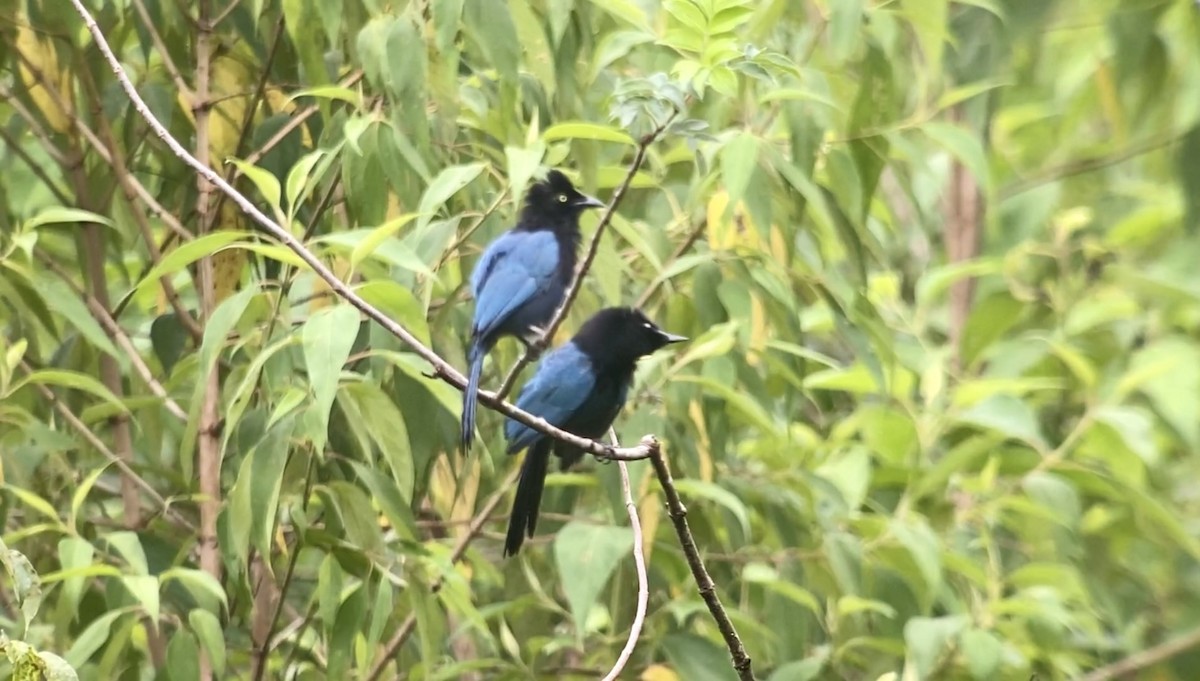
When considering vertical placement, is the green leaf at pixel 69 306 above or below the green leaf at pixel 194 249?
below

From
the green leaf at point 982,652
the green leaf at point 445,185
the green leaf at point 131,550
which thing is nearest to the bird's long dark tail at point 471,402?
the green leaf at point 445,185

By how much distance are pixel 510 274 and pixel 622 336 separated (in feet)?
1.52

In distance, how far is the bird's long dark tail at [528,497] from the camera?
11.6 feet

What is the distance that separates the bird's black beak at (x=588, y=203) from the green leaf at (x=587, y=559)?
89 centimetres

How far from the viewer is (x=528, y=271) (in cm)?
418

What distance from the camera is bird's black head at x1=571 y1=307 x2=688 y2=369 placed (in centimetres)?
365

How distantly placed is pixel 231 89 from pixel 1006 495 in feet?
7.77

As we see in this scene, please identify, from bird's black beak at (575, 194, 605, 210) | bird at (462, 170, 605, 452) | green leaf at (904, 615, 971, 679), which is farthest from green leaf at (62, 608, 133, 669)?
green leaf at (904, 615, 971, 679)

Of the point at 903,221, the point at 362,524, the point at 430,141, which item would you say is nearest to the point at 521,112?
the point at 430,141

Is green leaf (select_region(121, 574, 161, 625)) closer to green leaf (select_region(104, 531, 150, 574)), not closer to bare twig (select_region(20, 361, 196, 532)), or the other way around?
green leaf (select_region(104, 531, 150, 574))

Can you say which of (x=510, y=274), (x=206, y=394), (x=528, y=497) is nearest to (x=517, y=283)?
(x=510, y=274)

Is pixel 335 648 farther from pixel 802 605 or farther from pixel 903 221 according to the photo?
pixel 903 221

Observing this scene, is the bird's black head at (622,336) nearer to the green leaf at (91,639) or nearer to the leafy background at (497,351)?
the leafy background at (497,351)

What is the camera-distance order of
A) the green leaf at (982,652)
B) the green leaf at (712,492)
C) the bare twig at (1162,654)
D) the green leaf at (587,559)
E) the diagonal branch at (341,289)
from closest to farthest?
the diagonal branch at (341,289) < the green leaf at (587,559) < the green leaf at (712,492) < the green leaf at (982,652) < the bare twig at (1162,654)
